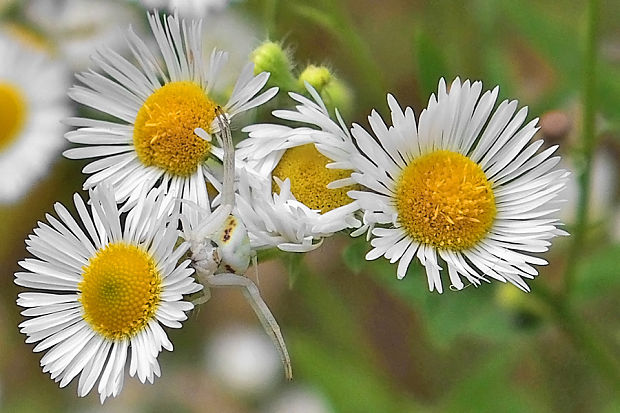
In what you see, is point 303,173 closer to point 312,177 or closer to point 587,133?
point 312,177

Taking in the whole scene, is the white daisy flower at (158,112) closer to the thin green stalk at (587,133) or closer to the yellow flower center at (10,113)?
the thin green stalk at (587,133)

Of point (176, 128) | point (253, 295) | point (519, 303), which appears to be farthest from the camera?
point (519, 303)

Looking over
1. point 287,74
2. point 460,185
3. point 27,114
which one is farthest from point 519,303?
point 27,114

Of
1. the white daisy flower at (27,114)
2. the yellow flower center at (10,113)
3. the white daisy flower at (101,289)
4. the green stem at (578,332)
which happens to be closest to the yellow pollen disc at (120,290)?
the white daisy flower at (101,289)

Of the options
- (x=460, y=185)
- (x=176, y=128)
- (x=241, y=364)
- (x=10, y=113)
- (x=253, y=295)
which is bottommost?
(x=241, y=364)

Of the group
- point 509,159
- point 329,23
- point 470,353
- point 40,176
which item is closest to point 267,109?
point 329,23

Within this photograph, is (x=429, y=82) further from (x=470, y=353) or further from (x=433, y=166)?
(x=470, y=353)
